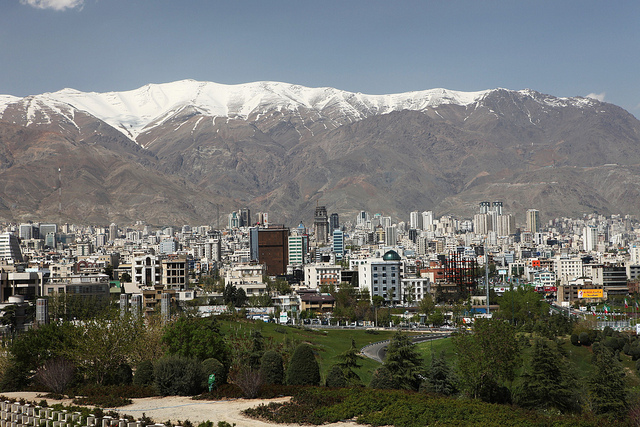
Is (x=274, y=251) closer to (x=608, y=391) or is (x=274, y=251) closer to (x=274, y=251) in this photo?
(x=274, y=251)

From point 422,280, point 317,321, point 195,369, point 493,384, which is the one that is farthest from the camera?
point 422,280

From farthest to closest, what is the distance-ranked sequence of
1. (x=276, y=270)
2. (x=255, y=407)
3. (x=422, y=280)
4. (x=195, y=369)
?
(x=276, y=270) → (x=422, y=280) → (x=195, y=369) → (x=255, y=407)

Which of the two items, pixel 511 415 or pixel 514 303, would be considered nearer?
pixel 511 415

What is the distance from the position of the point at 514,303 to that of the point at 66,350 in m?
74.0

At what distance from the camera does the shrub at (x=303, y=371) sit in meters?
36.8

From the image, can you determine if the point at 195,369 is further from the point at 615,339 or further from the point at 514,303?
the point at 514,303

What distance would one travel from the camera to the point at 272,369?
1496 inches

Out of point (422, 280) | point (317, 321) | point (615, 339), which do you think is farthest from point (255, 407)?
point (422, 280)

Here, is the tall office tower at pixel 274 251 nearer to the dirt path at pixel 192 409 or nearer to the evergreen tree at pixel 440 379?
the evergreen tree at pixel 440 379

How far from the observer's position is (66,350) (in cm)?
4019

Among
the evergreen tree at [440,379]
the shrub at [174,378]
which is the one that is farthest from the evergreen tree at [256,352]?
the evergreen tree at [440,379]

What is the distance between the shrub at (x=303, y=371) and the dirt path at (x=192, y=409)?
3472 mm

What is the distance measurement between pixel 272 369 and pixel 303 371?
6.00ft

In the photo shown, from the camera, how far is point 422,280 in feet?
434
